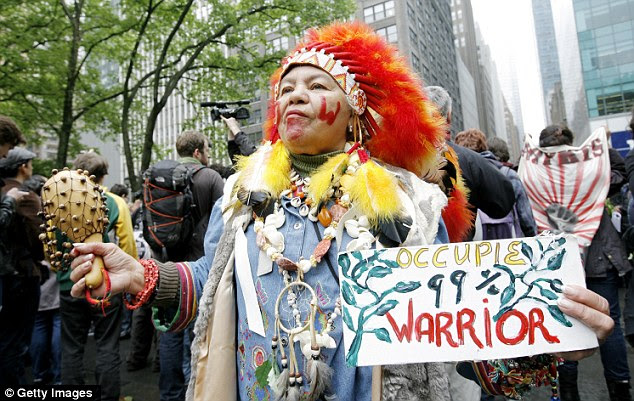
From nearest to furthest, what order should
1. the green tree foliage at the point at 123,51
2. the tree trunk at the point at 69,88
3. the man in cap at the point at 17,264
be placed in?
1. the man in cap at the point at 17,264
2. the tree trunk at the point at 69,88
3. the green tree foliage at the point at 123,51

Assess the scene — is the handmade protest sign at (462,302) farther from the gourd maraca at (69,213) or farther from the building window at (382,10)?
the building window at (382,10)

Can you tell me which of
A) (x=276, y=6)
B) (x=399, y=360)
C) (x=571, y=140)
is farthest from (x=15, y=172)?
(x=276, y=6)

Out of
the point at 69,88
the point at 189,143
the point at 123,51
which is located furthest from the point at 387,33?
the point at 123,51

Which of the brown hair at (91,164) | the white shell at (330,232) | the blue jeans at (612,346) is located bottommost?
the blue jeans at (612,346)

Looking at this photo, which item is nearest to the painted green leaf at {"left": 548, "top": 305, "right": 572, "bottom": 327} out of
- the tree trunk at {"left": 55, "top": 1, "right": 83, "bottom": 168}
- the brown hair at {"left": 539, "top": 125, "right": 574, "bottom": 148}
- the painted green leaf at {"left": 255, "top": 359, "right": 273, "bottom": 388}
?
the painted green leaf at {"left": 255, "top": 359, "right": 273, "bottom": 388}

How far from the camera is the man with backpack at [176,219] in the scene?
3160 mm

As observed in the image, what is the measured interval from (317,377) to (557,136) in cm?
310

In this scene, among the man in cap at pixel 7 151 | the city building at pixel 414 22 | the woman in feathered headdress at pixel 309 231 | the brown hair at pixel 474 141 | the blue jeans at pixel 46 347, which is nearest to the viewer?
the woman in feathered headdress at pixel 309 231

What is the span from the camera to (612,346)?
3.04 metres

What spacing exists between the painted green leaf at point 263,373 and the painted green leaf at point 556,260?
820mm

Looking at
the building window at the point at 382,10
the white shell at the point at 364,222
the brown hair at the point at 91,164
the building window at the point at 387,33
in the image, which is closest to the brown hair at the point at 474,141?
the building window at the point at 387,33

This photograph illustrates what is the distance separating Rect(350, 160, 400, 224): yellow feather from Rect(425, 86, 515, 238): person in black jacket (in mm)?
901

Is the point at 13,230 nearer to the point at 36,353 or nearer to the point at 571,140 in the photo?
the point at 36,353

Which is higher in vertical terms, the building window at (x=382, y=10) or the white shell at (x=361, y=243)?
the building window at (x=382, y=10)
